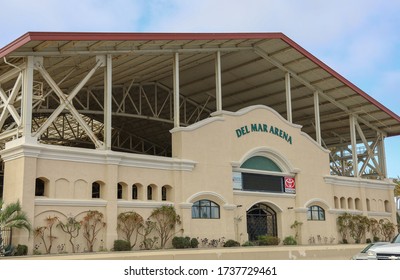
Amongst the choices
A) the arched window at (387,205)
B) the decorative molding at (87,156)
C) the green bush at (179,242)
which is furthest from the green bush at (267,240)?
the arched window at (387,205)

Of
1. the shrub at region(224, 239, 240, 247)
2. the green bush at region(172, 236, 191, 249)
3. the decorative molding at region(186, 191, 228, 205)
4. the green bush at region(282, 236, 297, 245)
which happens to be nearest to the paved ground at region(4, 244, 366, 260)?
the green bush at region(172, 236, 191, 249)

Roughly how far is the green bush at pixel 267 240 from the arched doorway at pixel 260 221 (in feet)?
3.18

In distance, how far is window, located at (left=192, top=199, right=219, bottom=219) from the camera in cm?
2927

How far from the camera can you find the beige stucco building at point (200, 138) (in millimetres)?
24141

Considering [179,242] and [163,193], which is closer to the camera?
[179,242]

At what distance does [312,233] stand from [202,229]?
992 centimetres

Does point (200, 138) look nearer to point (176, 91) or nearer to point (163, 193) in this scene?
point (176, 91)

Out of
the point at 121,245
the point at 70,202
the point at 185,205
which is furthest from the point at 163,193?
the point at 70,202

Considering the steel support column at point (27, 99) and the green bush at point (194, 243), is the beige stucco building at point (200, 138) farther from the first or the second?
the green bush at point (194, 243)

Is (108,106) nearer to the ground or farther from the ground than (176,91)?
nearer to the ground

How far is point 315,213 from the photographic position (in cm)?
3653

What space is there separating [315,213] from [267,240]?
6.63 metres

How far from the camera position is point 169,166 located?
2861cm

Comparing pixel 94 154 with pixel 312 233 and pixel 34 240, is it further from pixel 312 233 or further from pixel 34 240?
pixel 312 233
